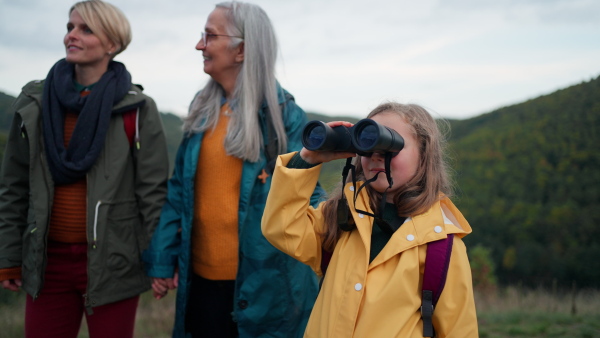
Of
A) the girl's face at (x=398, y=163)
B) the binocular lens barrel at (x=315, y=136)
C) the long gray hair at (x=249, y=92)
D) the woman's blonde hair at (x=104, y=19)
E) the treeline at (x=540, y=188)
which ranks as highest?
the woman's blonde hair at (x=104, y=19)

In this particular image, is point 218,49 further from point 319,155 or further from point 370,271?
point 370,271

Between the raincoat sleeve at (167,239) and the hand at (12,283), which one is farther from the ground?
the raincoat sleeve at (167,239)

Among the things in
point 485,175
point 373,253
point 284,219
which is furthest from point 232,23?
point 485,175

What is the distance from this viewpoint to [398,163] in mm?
1837

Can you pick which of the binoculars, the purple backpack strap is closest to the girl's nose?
the binoculars

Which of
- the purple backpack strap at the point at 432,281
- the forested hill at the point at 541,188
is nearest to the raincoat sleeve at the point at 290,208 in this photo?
the purple backpack strap at the point at 432,281

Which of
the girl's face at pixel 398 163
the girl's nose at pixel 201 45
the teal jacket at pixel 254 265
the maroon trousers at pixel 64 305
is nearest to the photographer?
the girl's face at pixel 398 163

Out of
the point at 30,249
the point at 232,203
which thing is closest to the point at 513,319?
the point at 232,203

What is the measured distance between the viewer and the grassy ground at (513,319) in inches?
156

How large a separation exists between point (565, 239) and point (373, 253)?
53.6 feet

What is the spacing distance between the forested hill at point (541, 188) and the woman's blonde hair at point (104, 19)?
12.3 meters

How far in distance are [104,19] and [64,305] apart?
4.61 ft

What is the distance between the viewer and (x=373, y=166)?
1.83 m

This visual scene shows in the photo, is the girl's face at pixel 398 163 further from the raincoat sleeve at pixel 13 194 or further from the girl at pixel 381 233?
the raincoat sleeve at pixel 13 194
